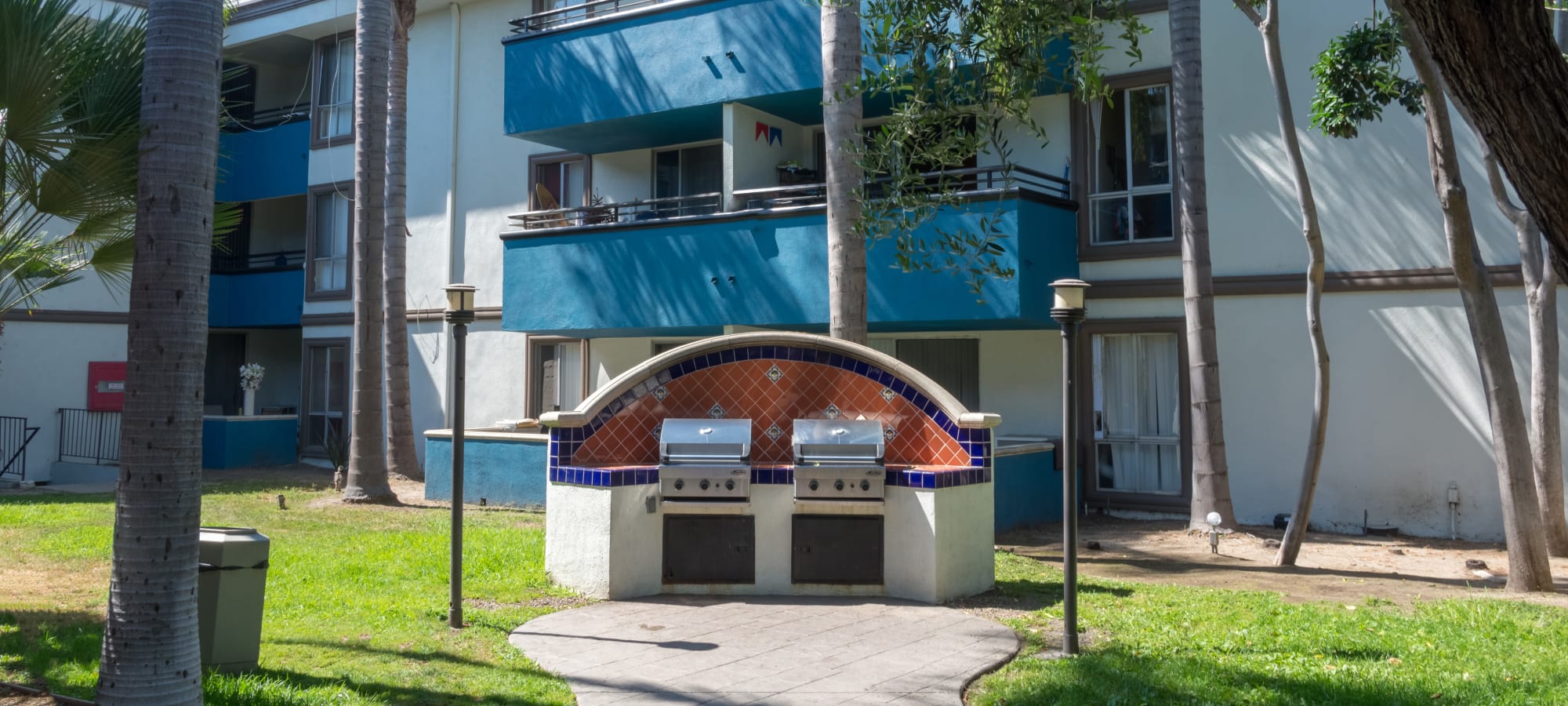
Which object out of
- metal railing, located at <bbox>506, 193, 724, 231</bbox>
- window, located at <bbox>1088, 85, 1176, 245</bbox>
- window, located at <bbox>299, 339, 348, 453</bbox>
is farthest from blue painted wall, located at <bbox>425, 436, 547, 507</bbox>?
window, located at <bbox>1088, 85, 1176, 245</bbox>

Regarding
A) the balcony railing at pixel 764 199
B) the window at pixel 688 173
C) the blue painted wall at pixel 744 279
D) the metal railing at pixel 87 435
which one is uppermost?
the window at pixel 688 173

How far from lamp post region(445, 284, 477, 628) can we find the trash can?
164cm

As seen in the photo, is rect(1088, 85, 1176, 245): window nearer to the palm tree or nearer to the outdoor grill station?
the outdoor grill station

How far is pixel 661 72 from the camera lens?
17.0 meters

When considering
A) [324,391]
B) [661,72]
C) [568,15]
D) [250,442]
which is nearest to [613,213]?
[661,72]

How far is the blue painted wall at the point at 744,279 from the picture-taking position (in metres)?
14.1

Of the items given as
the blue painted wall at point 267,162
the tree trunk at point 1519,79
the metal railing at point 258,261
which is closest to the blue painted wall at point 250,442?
the metal railing at point 258,261

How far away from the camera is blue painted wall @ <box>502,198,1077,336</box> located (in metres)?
14.1

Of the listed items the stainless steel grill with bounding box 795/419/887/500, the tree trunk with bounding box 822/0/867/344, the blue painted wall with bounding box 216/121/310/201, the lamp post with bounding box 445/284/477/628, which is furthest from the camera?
the blue painted wall with bounding box 216/121/310/201

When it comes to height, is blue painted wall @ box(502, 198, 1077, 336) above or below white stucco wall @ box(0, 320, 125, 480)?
above

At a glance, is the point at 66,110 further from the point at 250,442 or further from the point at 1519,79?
the point at 250,442

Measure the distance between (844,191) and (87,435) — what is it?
18.3 meters

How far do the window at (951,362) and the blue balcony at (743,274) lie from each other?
80 cm

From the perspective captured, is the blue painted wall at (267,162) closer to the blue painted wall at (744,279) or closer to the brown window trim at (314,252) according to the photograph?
the brown window trim at (314,252)
